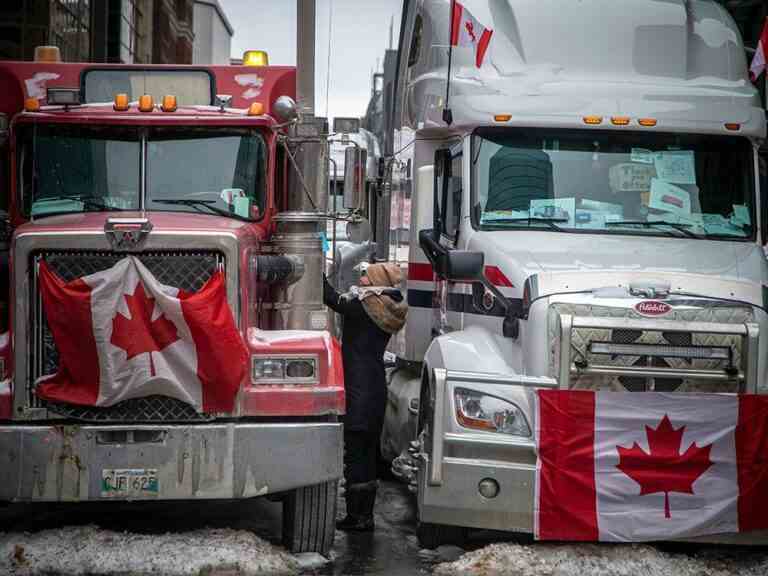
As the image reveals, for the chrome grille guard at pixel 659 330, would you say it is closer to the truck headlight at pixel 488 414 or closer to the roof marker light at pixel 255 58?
the truck headlight at pixel 488 414

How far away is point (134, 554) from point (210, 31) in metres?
35.3

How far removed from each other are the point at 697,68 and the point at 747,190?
109 cm

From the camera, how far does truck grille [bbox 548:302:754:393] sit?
24.7 ft

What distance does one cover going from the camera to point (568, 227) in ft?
28.6

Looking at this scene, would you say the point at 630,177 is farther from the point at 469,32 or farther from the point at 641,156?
the point at 469,32

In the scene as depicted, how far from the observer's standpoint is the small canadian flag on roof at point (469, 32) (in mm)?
9375

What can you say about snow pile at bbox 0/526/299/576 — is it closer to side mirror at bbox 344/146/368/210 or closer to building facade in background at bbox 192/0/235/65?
side mirror at bbox 344/146/368/210

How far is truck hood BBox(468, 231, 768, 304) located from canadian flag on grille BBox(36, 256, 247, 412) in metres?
2.03

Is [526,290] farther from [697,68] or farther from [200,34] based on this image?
[200,34]

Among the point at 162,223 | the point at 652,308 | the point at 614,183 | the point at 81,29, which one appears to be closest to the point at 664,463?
the point at 652,308

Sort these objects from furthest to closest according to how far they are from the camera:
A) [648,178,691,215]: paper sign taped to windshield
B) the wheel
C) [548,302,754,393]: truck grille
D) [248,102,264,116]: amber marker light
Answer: [248,102,264,116]: amber marker light < [648,178,691,215]: paper sign taped to windshield < the wheel < [548,302,754,393]: truck grille

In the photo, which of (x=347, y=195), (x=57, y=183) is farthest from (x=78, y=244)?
(x=347, y=195)

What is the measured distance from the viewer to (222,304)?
7.59 m

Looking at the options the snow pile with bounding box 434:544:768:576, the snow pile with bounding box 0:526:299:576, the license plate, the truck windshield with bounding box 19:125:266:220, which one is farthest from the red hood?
the snow pile with bounding box 434:544:768:576
